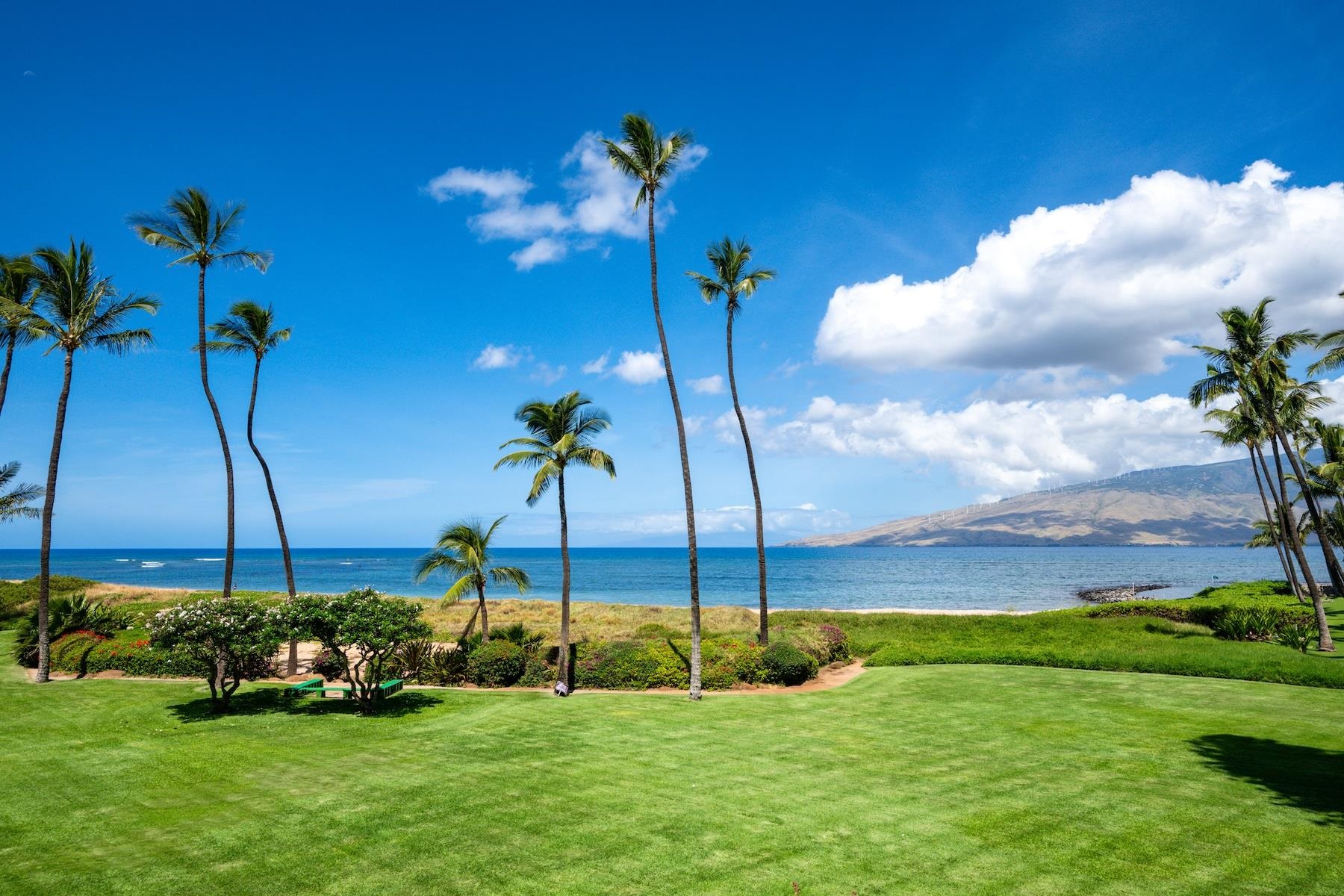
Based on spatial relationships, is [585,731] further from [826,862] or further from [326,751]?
[826,862]

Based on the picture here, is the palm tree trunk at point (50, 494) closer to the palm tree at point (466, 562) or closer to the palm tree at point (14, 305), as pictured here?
the palm tree at point (14, 305)

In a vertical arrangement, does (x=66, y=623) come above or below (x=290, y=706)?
above

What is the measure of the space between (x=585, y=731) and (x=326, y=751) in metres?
5.35

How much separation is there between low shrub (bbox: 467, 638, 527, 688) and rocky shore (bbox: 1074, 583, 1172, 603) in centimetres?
7056

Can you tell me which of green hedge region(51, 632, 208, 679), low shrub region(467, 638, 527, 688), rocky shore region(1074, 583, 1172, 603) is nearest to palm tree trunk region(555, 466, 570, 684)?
low shrub region(467, 638, 527, 688)

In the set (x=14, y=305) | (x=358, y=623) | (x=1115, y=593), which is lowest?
(x=1115, y=593)

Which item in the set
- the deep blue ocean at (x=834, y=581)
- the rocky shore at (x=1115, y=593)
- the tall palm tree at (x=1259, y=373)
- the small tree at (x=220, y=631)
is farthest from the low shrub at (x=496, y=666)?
the rocky shore at (x=1115, y=593)

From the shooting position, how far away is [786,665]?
67.9 feet

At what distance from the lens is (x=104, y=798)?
410 inches

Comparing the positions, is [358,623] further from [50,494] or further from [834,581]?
[834,581]

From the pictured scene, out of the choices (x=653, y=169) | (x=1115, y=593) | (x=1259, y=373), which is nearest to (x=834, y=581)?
(x=1115, y=593)

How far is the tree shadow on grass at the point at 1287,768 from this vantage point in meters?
9.51

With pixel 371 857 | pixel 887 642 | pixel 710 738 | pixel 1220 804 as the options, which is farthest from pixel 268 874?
pixel 887 642

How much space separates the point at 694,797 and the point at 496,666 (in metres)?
12.4
